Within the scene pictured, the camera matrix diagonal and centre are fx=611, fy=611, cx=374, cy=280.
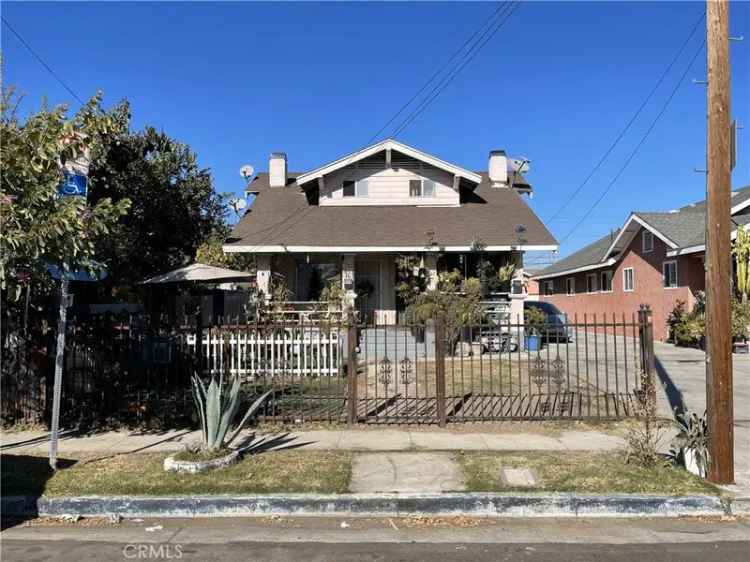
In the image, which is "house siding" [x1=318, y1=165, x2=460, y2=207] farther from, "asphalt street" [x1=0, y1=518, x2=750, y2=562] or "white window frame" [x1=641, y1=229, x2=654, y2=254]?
"asphalt street" [x1=0, y1=518, x2=750, y2=562]

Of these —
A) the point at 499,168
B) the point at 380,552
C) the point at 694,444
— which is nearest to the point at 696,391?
the point at 694,444

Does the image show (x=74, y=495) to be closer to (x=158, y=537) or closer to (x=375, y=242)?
(x=158, y=537)

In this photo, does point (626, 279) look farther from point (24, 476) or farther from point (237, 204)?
point (24, 476)

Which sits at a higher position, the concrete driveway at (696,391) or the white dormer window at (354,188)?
the white dormer window at (354,188)

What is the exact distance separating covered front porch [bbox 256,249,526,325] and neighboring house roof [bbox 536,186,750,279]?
5734 mm

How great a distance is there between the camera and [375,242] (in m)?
17.3

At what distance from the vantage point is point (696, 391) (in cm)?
1090

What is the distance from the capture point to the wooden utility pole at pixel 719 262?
19.2ft

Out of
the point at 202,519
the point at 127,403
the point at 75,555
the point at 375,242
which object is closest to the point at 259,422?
the point at 127,403

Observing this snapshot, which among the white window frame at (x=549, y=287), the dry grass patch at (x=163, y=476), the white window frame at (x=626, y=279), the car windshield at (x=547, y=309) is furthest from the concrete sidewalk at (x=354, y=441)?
the white window frame at (x=549, y=287)

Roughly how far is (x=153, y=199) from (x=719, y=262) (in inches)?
585

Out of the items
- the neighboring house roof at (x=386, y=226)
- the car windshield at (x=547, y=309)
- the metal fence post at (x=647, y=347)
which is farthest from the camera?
the car windshield at (x=547, y=309)

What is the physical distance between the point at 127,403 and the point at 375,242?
381 inches

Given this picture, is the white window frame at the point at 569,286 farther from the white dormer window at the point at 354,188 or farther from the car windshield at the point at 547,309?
the white dormer window at the point at 354,188
